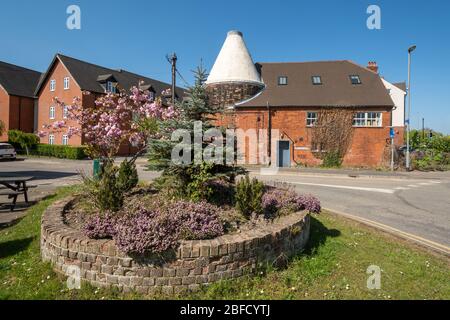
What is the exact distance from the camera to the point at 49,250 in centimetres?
470

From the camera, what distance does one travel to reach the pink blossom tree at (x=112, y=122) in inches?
Result: 328

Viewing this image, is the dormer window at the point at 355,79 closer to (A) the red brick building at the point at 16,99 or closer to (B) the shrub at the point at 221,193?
(B) the shrub at the point at 221,193

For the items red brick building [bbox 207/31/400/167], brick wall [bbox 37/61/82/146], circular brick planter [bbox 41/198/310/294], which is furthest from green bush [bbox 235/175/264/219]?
brick wall [bbox 37/61/82/146]

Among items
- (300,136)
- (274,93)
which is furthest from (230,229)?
(274,93)

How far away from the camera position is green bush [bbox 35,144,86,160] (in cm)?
3006

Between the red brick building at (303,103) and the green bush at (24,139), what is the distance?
70.5ft

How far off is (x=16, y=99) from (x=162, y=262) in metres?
42.9

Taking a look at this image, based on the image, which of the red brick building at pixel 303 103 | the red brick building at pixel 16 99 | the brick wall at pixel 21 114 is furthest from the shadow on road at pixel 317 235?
the brick wall at pixel 21 114

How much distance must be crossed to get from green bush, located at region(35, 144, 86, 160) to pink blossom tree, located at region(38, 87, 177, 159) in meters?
22.8

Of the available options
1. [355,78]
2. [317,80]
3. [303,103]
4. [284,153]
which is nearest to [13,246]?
[284,153]

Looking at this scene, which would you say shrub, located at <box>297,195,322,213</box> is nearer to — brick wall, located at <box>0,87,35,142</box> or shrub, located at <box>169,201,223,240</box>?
shrub, located at <box>169,201,223,240</box>

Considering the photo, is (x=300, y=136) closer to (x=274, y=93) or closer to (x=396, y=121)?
(x=274, y=93)

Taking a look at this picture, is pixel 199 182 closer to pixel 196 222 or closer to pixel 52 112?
pixel 196 222
